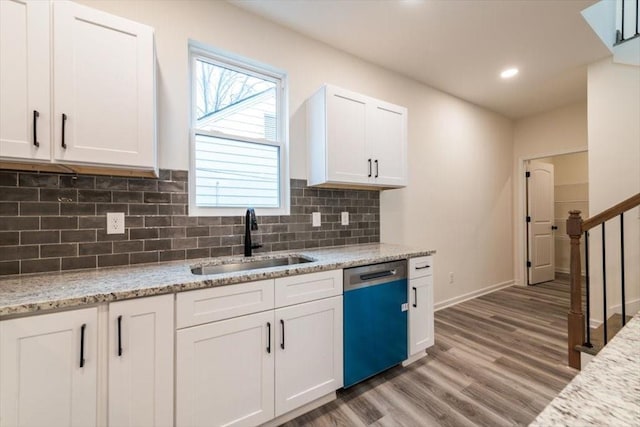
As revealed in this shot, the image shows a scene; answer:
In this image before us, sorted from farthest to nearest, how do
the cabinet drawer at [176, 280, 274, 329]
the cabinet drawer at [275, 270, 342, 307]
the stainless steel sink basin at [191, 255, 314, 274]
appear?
the stainless steel sink basin at [191, 255, 314, 274] < the cabinet drawer at [275, 270, 342, 307] < the cabinet drawer at [176, 280, 274, 329]

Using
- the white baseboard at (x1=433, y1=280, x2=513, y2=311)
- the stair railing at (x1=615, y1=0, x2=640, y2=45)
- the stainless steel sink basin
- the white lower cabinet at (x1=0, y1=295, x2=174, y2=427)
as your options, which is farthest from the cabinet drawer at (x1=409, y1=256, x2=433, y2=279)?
the stair railing at (x1=615, y1=0, x2=640, y2=45)

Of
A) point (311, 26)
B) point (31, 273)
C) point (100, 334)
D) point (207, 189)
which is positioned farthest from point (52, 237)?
point (311, 26)

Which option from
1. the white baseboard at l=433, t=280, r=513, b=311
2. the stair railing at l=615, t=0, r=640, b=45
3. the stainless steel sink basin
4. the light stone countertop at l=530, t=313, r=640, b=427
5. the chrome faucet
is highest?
the stair railing at l=615, t=0, r=640, b=45

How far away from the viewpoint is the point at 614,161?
2820 mm

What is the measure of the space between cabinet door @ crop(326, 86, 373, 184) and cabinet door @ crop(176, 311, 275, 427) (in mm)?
1253

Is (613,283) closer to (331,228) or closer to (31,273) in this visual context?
(331,228)

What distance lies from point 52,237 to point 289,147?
1.62 meters

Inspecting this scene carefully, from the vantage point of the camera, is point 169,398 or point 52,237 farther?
point 52,237

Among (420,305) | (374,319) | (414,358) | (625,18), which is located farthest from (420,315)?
(625,18)

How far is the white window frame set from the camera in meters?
2.00

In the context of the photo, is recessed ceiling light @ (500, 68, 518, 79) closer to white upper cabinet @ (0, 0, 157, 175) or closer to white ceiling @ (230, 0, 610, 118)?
white ceiling @ (230, 0, 610, 118)

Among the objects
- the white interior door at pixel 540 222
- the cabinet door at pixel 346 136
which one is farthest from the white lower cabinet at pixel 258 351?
the white interior door at pixel 540 222

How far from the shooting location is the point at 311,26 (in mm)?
2336

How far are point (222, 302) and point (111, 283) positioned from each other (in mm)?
502
